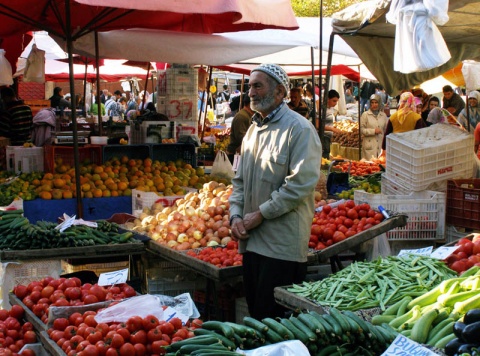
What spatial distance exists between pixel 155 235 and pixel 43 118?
18.6 ft

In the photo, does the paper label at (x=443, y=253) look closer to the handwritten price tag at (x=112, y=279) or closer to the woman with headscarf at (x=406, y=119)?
the handwritten price tag at (x=112, y=279)

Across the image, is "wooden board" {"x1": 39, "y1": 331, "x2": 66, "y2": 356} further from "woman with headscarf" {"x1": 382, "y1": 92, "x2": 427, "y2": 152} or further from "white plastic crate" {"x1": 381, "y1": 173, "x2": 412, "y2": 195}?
"woman with headscarf" {"x1": 382, "y1": 92, "x2": 427, "y2": 152}

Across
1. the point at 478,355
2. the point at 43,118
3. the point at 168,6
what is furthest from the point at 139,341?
the point at 43,118

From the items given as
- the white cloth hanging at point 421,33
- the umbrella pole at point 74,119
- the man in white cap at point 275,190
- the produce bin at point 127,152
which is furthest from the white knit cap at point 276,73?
the produce bin at point 127,152

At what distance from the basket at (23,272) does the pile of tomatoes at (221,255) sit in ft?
3.96

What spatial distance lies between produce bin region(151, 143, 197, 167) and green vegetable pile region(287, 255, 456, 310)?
597 cm

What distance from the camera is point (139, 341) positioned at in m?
3.96

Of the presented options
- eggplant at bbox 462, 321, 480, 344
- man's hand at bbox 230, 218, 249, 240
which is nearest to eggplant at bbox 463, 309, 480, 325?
eggplant at bbox 462, 321, 480, 344

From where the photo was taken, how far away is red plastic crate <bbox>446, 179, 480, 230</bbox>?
6.77 meters

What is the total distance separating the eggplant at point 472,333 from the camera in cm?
312

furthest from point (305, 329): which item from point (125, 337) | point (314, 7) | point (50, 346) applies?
point (314, 7)

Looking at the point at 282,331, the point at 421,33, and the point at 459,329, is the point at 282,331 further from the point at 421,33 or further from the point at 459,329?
the point at 421,33

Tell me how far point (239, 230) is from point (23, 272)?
7.57 feet

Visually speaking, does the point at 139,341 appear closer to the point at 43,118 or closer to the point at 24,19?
the point at 24,19
